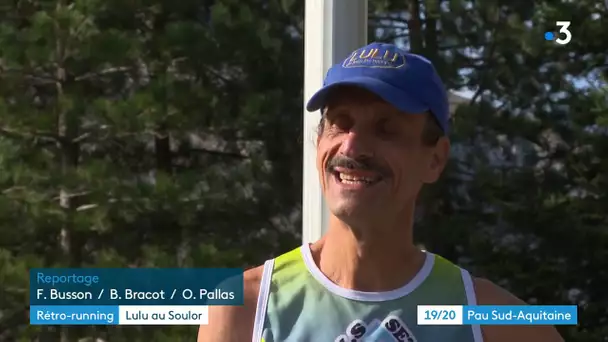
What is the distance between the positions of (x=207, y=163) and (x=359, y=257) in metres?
0.93

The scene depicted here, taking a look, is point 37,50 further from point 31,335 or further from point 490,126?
point 490,126

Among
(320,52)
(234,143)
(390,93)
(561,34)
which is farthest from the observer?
(234,143)

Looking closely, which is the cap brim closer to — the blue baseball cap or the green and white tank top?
the blue baseball cap

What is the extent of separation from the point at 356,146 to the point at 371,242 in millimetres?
116

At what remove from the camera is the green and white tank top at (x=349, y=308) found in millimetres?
736

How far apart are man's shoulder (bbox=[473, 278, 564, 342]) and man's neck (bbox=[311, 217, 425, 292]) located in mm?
82

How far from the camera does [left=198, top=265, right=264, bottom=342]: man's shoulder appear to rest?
0.75m

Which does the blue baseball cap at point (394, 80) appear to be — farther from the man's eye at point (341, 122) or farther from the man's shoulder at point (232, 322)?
the man's shoulder at point (232, 322)

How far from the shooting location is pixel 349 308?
75 centimetres
